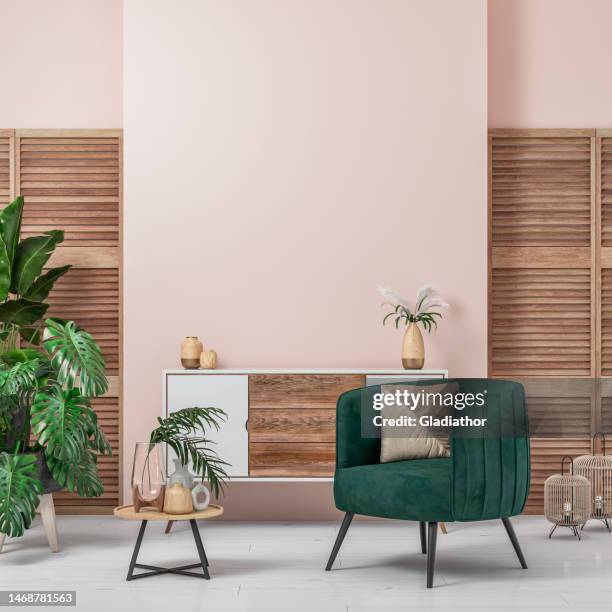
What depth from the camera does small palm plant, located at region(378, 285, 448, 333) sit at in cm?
450

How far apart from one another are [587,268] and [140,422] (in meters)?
2.65

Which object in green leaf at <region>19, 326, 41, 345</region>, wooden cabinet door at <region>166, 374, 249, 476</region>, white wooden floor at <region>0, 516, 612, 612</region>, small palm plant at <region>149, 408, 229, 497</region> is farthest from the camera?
green leaf at <region>19, 326, 41, 345</region>

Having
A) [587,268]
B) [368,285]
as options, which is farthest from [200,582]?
[587,268]

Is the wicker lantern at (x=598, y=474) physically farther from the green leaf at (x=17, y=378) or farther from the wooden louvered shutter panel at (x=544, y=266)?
the green leaf at (x=17, y=378)

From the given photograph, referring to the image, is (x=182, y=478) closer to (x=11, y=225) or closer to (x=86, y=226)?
(x=11, y=225)

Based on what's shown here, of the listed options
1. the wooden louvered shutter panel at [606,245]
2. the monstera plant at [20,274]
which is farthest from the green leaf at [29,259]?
the wooden louvered shutter panel at [606,245]

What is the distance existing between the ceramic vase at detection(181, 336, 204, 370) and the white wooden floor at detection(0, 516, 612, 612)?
84 cm

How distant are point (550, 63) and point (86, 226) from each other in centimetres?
281

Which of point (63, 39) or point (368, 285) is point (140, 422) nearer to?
point (368, 285)

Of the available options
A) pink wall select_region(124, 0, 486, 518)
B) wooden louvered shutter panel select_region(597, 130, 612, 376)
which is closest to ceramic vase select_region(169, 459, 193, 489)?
pink wall select_region(124, 0, 486, 518)

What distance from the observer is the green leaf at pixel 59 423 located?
3678 millimetres

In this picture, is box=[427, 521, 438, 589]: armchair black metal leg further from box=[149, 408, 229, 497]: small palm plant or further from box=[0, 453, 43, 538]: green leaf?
box=[0, 453, 43, 538]: green leaf

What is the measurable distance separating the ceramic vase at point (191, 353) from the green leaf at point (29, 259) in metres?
0.85

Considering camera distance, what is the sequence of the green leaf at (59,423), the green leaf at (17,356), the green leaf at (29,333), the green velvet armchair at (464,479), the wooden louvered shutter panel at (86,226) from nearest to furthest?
the green velvet armchair at (464,479), the green leaf at (59,423), the green leaf at (17,356), the green leaf at (29,333), the wooden louvered shutter panel at (86,226)
